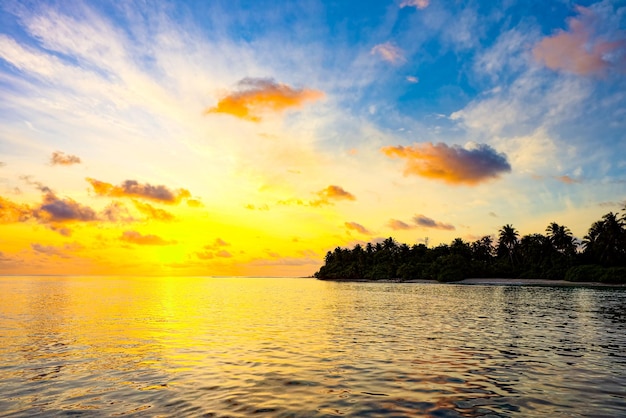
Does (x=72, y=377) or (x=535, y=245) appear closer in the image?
(x=72, y=377)

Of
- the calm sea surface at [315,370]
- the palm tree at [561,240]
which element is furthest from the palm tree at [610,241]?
the calm sea surface at [315,370]

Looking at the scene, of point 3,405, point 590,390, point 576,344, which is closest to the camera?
point 3,405

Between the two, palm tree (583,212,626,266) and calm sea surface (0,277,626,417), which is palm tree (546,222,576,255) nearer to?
palm tree (583,212,626,266)

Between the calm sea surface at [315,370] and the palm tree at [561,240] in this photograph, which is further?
the palm tree at [561,240]

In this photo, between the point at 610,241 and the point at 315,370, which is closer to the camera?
the point at 315,370

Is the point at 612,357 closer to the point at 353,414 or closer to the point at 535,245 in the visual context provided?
the point at 353,414

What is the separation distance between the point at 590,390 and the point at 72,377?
2325 centimetres

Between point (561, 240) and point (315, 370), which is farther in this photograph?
point (561, 240)

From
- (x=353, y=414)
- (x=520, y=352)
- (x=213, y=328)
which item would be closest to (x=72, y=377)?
(x=353, y=414)

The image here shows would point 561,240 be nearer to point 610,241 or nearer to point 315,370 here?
point 610,241

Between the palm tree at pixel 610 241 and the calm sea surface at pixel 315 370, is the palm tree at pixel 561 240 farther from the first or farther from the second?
the calm sea surface at pixel 315 370

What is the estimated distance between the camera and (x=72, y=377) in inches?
774

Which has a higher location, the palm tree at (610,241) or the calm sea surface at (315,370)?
the palm tree at (610,241)

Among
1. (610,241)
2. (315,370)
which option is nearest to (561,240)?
(610,241)
